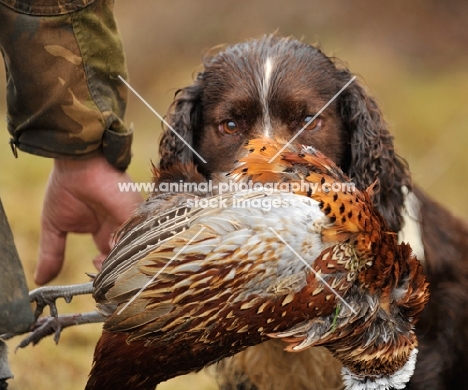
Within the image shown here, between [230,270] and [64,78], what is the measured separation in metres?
1.22

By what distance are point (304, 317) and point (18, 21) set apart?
142 cm

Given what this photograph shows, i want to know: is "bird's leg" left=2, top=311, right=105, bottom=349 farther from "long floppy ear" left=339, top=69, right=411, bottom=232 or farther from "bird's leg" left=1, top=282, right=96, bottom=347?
"long floppy ear" left=339, top=69, right=411, bottom=232

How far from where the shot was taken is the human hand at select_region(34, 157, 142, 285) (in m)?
3.31

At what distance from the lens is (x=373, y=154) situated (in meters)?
3.67

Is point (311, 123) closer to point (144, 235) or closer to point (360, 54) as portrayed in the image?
point (144, 235)

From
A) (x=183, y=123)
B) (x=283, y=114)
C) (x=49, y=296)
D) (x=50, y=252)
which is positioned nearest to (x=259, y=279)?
(x=49, y=296)

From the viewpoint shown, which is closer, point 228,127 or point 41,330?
point 41,330

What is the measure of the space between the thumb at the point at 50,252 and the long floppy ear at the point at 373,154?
120cm

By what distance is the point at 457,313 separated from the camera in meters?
3.86

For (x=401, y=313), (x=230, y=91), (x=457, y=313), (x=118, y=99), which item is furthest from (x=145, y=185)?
(x=457, y=313)

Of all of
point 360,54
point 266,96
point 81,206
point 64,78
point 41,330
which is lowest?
point 360,54

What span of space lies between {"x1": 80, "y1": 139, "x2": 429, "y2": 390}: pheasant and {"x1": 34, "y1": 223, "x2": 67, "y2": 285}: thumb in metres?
1.04

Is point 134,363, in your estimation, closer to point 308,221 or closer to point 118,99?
point 308,221

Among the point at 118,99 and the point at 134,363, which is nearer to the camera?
the point at 134,363
